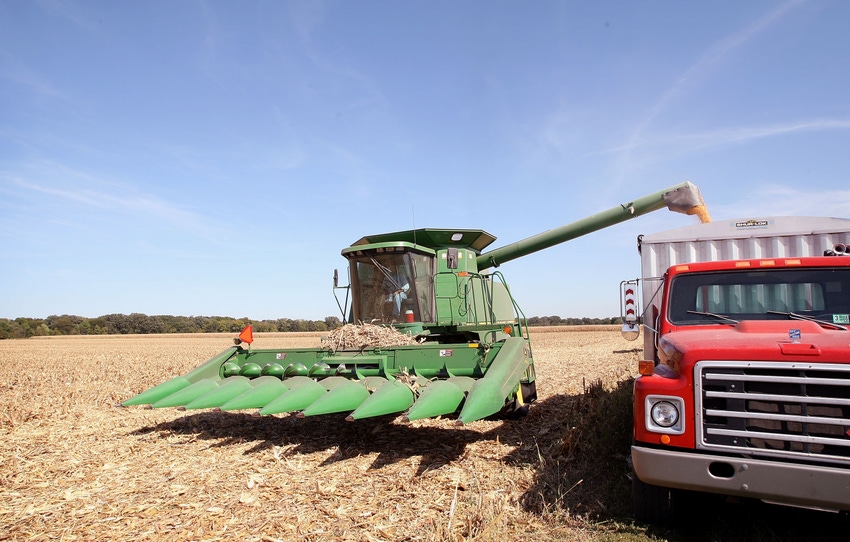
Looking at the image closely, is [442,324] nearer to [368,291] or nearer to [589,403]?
[368,291]

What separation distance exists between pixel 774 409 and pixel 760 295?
167 cm

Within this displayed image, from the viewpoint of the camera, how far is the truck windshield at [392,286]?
27.9ft

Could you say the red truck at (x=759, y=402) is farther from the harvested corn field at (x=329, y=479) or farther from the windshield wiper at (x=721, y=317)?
the harvested corn field at (x=329, y=479)

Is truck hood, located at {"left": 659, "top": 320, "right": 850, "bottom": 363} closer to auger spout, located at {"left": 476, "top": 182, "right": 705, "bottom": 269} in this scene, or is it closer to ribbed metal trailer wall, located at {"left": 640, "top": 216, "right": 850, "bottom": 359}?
ribbed metal trailer wall, located at {"left": 640, "top": 216, "right": 850, "bottom": 359}

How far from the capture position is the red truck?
10.8 feet

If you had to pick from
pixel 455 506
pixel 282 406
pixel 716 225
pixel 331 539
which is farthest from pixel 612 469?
pixel 716 225

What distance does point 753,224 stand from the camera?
24.0 ft

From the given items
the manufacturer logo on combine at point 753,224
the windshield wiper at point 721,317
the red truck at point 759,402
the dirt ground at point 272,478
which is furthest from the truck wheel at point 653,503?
the manufacturer logo on combine at point 753,224

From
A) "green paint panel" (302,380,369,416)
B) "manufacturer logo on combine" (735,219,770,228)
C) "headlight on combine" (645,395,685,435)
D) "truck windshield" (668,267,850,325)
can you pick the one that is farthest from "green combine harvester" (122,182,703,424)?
"manufacturer logo on combine" (735,219,770,228)

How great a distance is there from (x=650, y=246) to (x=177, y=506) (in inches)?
270

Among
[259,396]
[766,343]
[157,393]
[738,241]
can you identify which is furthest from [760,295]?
[157,393]

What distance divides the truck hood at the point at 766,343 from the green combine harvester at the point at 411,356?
2.15 meters

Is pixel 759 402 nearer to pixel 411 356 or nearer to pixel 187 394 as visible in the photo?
pixel 411 356

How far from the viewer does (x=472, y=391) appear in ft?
18.7
